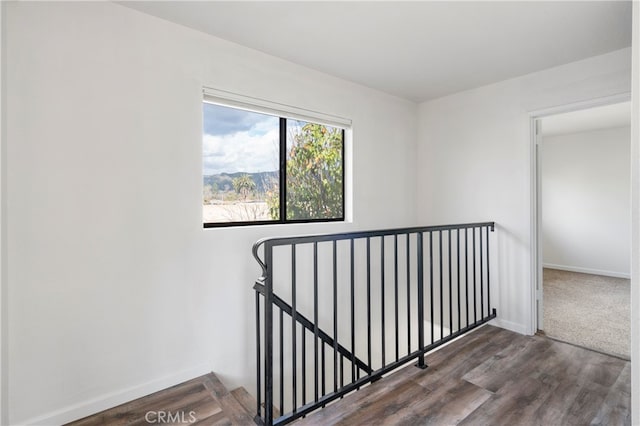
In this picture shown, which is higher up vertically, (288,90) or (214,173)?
(288,90)

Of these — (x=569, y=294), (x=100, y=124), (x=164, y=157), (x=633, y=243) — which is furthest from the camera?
(x=569, y=294)

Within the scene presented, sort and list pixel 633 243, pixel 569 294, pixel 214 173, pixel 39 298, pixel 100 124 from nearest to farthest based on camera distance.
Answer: pixel 633 243 < pixel 39 298 < pixel 100 124 < pixel 214 173 < pixel 569 294

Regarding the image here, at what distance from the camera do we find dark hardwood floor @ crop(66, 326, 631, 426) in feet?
5.52

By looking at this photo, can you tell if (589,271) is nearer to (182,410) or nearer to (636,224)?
(636,224)

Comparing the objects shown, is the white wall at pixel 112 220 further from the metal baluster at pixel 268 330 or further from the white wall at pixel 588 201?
the white wall at pixel 588 201

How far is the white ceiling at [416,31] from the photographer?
6.14ft

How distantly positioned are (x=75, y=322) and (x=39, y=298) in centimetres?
21

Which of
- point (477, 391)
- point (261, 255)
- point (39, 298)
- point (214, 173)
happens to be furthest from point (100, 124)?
point (477, 391)

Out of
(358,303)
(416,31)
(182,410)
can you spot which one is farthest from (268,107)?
(182,410)

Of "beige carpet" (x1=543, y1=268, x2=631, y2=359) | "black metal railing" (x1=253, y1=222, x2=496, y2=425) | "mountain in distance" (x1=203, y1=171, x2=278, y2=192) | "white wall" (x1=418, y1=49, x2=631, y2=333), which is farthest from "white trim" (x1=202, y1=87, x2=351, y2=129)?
"beige carpet" (x1=543, y1=268, x2=631, y2=359)

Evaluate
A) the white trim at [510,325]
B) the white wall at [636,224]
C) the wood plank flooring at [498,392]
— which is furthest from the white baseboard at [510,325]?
the white wall at [636,224]

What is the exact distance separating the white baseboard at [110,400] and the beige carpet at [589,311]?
3024 mm

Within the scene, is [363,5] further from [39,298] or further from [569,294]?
[569,294]

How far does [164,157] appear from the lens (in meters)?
2.02
